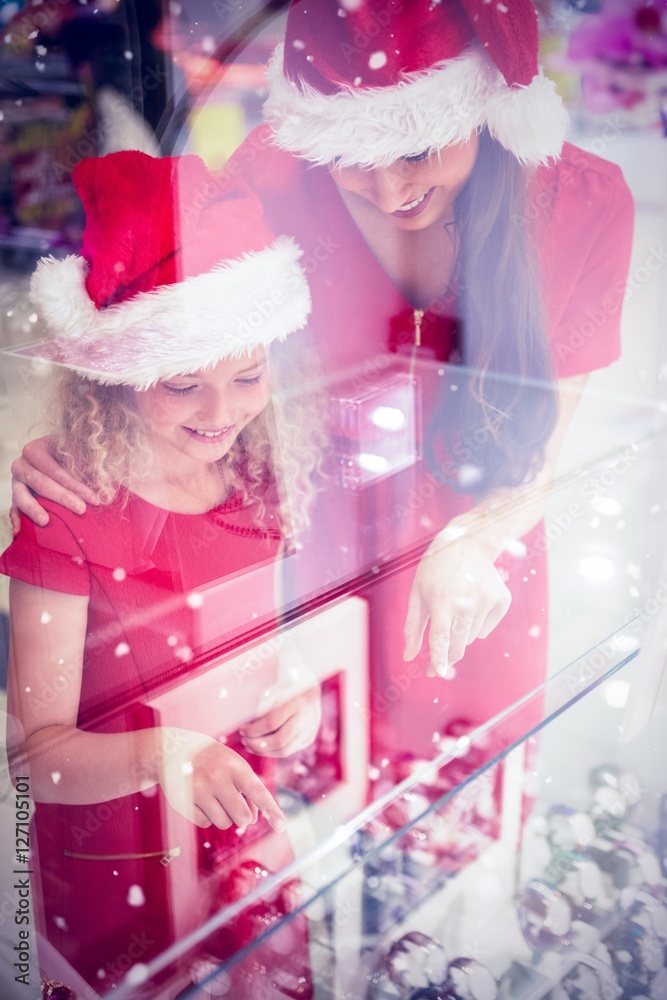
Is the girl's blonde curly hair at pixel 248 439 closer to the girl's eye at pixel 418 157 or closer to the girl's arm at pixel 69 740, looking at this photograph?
the girl's arm at pixel 69 740

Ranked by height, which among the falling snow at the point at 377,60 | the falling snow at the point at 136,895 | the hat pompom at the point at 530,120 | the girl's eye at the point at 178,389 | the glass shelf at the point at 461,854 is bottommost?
the glass shelf at the point at 461,854

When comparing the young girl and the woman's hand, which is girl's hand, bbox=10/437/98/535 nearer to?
the young girl

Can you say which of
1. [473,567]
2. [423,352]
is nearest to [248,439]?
[423,352]

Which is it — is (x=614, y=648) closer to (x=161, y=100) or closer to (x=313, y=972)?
(x=313, y=972)

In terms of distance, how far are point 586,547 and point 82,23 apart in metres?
1.00

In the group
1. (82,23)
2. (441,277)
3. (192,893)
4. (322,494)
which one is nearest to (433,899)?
(192,893)

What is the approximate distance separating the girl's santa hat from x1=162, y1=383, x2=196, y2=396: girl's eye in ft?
0.04

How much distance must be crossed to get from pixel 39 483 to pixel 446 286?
532mm

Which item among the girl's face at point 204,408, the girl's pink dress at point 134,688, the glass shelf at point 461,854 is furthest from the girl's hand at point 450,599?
Result: the girl's face at point 204,408

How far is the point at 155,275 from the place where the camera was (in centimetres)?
61

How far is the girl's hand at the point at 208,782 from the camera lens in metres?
0.73

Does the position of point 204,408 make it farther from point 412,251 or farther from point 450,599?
point 450,599

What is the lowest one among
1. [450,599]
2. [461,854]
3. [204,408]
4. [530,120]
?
[461,854]

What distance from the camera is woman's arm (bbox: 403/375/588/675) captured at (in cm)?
97
